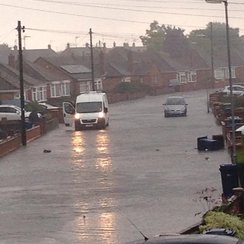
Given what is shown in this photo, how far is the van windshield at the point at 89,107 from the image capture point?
5269 centimetres

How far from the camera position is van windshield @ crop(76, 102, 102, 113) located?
52688 millimetres

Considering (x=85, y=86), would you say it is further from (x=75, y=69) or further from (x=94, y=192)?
(x=94, y=192)

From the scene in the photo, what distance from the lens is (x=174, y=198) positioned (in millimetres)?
22438

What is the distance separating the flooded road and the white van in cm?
610

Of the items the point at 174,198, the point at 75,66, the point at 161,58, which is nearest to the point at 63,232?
the point at 174,198

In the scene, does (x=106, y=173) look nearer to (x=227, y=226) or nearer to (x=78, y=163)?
(x=78, y=163)

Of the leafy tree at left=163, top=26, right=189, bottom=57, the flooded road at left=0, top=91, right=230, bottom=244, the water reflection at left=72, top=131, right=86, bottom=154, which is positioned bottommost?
the flooded road at left=0, top=91, right=230, bottom=244

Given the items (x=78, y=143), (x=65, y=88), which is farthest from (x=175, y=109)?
(x=65, y=88)

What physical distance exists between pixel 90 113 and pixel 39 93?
116 ft

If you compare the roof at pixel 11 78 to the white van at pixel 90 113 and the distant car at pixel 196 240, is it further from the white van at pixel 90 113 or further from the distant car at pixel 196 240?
the distant car at pixel 196 240

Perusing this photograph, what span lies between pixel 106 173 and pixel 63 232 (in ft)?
35.0

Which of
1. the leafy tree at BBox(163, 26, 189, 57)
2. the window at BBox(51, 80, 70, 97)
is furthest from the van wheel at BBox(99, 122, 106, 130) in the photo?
the leafy tree at BBox(163, 26, 189, 57)

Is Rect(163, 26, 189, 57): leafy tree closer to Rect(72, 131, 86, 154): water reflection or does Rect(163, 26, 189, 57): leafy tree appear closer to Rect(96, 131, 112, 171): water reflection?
Rect(72, 131, 86, 154): water reflection

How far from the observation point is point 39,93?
285ft
